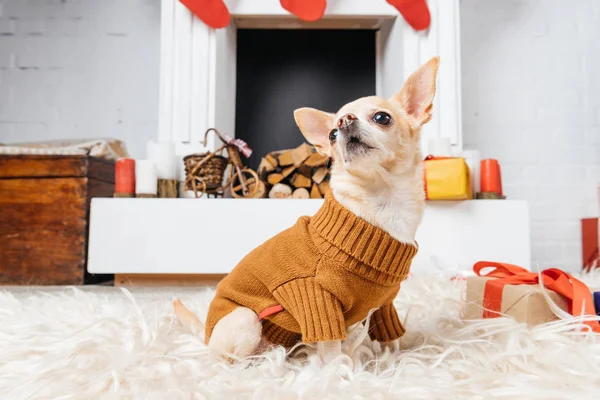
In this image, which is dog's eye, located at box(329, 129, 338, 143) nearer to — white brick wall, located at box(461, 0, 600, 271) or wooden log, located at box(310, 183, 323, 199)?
wooden log, located at box(310, 183, 323, 199)

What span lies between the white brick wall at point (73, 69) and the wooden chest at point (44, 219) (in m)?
0.64

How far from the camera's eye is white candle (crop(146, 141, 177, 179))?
1880 millimetres

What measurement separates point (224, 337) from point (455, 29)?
6.04 feet

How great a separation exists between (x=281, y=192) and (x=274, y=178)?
84mm

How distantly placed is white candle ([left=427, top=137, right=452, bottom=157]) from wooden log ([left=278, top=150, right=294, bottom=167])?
608 mm

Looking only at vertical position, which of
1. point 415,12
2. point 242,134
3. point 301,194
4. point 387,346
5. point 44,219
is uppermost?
point 415,12

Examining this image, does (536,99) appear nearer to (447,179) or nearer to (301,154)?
(447,179)

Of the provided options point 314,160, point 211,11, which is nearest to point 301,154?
point 314,160

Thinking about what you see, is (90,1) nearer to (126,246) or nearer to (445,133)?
(126,246)

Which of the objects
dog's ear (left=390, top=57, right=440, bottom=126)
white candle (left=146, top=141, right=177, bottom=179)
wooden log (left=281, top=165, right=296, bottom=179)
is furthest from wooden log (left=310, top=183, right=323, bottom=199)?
dog's ear (left=390, top=57, right=440, bottom=126)

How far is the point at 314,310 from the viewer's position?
0.66 meters

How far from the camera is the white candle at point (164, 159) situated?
6.17 feet

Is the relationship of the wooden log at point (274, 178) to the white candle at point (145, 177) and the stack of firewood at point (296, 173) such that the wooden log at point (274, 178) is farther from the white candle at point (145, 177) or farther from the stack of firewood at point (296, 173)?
the white candle at point (145, 177)

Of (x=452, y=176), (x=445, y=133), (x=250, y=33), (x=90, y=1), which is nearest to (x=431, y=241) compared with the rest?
(x=452, y=176)
